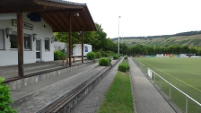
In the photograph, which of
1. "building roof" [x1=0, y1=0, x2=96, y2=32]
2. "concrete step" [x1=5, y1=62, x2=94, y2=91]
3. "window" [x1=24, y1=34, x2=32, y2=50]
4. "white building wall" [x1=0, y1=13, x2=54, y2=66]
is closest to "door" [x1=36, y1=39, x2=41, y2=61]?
"white building wall" [x1=0, y1=13, x2=54, y2=66]

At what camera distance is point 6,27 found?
14266mm

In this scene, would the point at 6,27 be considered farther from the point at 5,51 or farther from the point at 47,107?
the point at 47,107

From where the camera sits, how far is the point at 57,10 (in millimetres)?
15203

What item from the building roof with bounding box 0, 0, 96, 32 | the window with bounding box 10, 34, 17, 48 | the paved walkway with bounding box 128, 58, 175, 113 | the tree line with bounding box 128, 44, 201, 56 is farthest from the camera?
the tree line with bounding box 128, 44, 201, 56

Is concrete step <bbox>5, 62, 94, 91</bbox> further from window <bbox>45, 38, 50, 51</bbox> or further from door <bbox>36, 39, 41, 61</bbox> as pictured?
window <bbox>45, 38, 50, 51</bbox>

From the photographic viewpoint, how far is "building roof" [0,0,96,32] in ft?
32.3

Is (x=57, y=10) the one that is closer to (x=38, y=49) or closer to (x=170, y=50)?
(x=38, y=49)

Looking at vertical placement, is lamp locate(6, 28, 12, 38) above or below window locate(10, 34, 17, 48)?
above

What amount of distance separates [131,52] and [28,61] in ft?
316

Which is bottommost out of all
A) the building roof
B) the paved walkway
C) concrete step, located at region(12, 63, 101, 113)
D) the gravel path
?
the paved walkway

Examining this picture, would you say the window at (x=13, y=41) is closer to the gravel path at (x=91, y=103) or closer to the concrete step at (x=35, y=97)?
the concrete step at (x=35, y=97)

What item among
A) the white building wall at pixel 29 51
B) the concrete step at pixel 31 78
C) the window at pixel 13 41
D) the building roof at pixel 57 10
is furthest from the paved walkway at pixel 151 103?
the window at pixel 13 41

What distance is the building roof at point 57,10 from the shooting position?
32.3 ft

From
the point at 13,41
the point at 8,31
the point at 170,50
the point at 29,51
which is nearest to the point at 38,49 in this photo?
the point at 29,51
